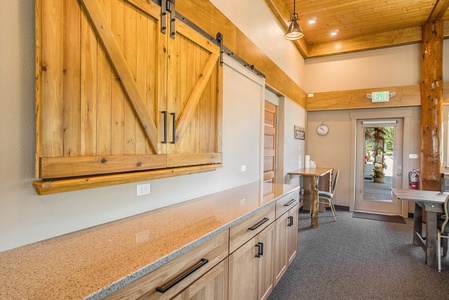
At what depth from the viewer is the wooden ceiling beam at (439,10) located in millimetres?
4320

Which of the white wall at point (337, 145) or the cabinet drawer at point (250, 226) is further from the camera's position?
the white wall at point (337, 145)

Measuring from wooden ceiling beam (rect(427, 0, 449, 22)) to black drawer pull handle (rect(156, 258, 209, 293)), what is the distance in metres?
5.83

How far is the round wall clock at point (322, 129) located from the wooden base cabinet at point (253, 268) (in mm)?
4654

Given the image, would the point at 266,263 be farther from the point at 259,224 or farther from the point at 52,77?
the point at 52,77

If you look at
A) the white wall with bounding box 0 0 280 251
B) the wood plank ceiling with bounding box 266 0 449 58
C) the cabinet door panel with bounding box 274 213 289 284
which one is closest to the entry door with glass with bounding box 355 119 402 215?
the wood plank ceiling with bounding box 266 0 449 58

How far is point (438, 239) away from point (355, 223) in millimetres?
1912

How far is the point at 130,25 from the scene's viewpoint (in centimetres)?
154

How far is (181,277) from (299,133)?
509cm

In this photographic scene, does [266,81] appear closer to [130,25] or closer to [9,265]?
[130,25]

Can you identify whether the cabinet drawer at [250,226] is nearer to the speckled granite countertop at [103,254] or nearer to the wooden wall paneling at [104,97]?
the speckled granite countertop at [103,254]

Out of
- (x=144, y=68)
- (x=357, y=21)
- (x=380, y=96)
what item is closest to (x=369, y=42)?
(x=357, y=21)

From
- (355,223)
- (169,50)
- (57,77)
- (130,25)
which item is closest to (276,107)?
(355,223)

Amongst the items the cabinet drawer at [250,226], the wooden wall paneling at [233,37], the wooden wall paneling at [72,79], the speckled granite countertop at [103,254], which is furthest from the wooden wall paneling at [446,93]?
the wooden wall paneling at [72,79]

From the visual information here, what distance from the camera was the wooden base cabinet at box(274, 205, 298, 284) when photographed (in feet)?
7.93
